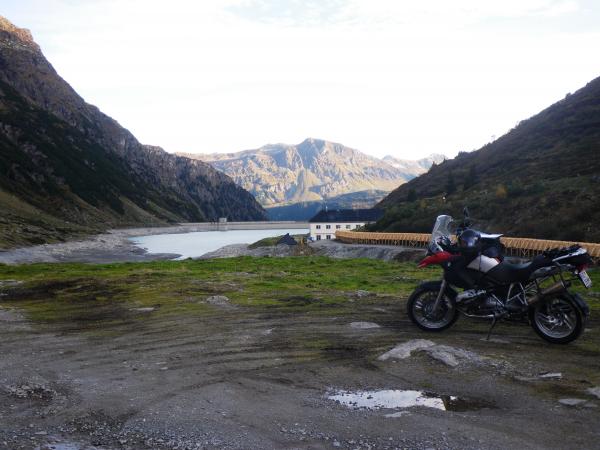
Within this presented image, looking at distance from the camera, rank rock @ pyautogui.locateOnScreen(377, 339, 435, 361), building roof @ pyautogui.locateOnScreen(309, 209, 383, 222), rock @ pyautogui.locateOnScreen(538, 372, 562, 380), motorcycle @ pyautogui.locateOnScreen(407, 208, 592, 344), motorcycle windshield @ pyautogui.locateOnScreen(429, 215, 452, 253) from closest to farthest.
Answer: rock @ pyautogui.locateOnScreen(538, 372, 562, 380) → rock @ pyautogui.locateOnScreen(377, 339, 435, 361) → motorcycle @ pyautogui.locateOnScreen(407, 208, 592, 344) → motorcycle windshield @ pyautogui.locateOnScreen(429, 215, 452, 253) → building roof @ pyautogui.locateOnScreen(309, 209, 383, 222)

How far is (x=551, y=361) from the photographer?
340 inches

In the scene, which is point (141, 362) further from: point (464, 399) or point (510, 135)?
point (510, 135)

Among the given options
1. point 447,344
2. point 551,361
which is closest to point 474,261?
point 447,344

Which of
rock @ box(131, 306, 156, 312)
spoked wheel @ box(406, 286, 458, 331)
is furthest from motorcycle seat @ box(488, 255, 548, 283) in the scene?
rock @ box(131, 306, 156, 312)

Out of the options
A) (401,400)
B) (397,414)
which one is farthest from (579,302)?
(397,414)

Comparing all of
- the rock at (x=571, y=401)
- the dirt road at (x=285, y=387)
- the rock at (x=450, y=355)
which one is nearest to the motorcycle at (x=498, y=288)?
the dirt road at (x=285, y=387)

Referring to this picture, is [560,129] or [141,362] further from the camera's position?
[560,129]

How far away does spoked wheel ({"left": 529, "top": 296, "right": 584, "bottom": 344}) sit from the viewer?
9.47m

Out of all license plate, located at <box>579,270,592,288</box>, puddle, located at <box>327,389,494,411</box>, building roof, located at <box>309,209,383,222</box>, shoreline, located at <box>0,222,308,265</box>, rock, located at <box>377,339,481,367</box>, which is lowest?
shoreline, located at <box>0,222,308,265</box>

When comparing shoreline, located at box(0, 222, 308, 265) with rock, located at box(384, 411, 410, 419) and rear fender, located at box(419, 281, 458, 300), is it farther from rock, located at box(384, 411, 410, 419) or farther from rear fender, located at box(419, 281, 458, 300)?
rock, located at box(384, 411, 410, 419)

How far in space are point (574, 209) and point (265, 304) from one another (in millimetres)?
39786

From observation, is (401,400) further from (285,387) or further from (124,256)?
(124,256)

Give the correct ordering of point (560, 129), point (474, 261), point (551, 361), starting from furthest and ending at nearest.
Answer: point (560, 129) → point (474, 261) → point (551, 361)

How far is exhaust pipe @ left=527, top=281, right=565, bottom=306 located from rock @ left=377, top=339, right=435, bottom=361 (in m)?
1.98
